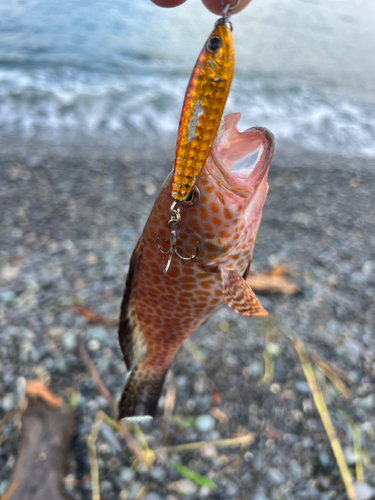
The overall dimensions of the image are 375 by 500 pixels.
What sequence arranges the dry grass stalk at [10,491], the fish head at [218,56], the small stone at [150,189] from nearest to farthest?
the fish head at [218,56] < the dry grass stalk at [10,491] < the small stone at [150,189]

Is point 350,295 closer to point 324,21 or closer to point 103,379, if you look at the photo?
point 103,379

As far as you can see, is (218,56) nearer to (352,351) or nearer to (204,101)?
(204,101)

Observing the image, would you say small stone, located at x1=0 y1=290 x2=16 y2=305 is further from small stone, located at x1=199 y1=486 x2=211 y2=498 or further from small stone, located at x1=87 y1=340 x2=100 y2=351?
small stone, located at x1=199 y1=486 x2=211 y2=498

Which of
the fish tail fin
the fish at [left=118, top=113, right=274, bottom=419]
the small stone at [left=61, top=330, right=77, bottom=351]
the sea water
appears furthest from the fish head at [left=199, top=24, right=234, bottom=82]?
the sea water

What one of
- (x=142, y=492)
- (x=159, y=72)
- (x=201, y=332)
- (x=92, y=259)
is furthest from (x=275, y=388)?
(x=159, y=72)

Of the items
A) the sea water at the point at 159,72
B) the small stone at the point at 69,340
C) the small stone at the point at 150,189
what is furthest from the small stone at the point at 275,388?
the sea water at the point at 159,72

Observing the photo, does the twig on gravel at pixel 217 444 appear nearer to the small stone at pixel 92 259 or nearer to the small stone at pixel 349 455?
the small stone at pixel 349 455
